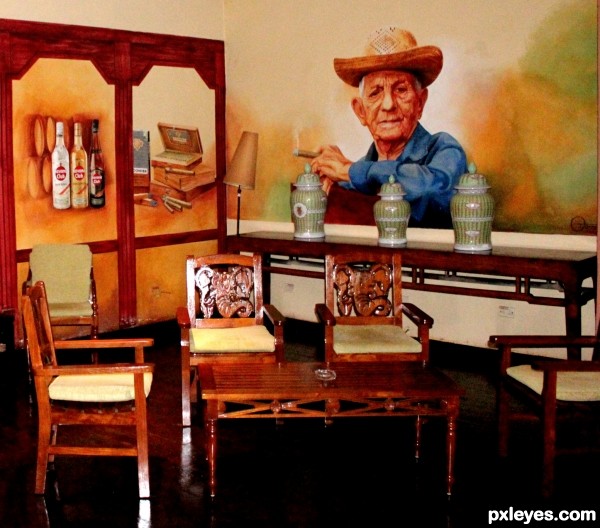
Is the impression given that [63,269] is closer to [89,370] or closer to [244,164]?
[244,164]

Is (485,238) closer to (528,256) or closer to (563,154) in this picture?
(528,256)

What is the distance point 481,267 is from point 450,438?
1.99m

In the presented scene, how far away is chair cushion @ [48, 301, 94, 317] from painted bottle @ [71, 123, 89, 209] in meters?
1.06

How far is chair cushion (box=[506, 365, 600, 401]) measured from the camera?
12.6 ft

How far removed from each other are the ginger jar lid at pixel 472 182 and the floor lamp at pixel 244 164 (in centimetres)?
198

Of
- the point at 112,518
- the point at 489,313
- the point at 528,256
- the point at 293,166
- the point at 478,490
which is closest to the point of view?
the point at 112,518

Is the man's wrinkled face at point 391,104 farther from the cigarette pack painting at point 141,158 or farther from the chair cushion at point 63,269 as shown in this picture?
the chair cushion at point 63,269

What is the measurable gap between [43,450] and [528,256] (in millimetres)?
3172

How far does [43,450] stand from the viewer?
387cm

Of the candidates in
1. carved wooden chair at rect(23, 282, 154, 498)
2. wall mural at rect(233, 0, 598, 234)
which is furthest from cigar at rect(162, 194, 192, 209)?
carved wooden chair at rect(23, 282, 154, 498)

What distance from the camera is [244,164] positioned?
23.7 ft

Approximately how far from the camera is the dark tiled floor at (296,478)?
366 centimetres

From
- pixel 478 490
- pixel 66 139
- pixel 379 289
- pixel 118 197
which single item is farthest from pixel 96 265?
pixel 478 490

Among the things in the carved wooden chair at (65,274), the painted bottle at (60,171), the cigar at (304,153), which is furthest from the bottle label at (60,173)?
the cigar at (304,153)
